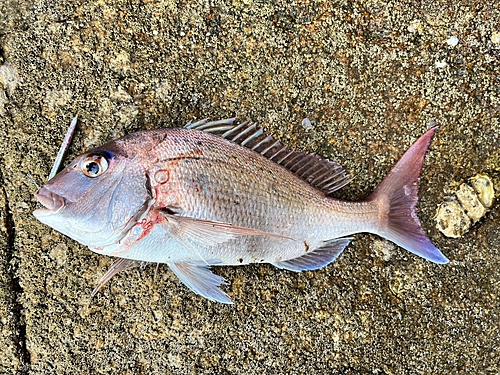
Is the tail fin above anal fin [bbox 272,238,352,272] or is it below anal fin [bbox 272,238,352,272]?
above

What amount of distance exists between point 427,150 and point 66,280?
6.37 feet

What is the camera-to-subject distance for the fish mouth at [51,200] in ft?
5.66

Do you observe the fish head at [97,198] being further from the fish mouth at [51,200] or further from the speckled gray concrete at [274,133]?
the speckled gray concrete at [274,133]

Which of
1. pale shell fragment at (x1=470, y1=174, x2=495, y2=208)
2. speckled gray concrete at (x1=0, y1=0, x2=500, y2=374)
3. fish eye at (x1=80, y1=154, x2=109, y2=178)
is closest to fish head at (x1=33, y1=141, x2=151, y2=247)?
fish eye at (x1=80, y1=154, x2=109, y2=178)

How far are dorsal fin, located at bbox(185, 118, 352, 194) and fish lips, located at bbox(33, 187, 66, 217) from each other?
0.64 metres

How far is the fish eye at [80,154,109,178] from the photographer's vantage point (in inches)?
69.7

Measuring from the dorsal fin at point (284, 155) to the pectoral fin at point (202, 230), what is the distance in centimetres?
42

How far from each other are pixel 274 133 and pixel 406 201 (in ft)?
2.39

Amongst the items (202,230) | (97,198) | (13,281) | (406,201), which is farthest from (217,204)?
(13,281)

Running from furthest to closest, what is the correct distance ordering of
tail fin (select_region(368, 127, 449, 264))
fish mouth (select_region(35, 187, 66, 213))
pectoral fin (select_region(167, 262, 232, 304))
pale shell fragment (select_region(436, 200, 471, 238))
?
pale shell fragment (select_region(436, 200, 471, 238)) < tail fin (select_region(368, 127, 449, 264)) < pectoral fin (select_region(167, 262, 232, 304)) < fish mouth (select_region(35, 187, 66, 213))

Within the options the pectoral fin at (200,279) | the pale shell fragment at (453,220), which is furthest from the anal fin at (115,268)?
the pale shell fragment at (453,220)

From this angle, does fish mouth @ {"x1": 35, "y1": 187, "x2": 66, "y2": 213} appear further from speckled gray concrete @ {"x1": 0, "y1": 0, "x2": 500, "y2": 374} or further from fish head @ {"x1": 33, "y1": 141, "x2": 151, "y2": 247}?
speckled gray concrete @ {"x1": 0, "y1": 0, "x2": 500, "y2": 374}

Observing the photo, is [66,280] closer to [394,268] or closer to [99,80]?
[99,80]

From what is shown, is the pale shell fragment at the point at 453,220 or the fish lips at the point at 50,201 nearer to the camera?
the fish lips at the point at 50,201
